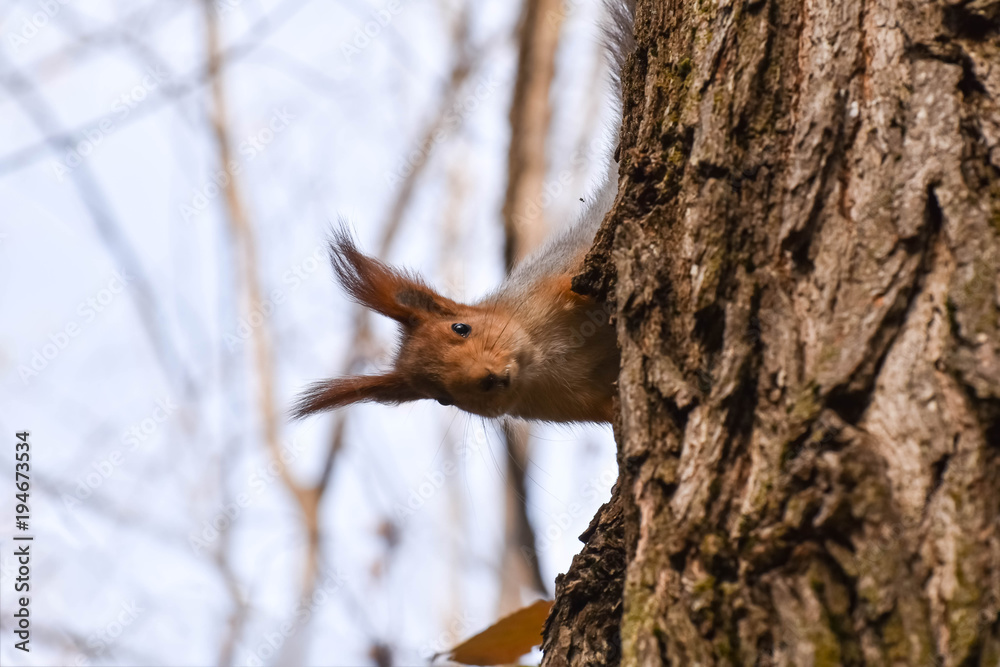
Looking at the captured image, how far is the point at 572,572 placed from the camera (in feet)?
6.95

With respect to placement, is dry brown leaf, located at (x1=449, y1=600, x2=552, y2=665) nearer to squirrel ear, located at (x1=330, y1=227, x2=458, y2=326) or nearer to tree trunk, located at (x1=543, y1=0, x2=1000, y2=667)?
tree trunk, located at (x1=543, y1=0, x2=1000, y2=667)

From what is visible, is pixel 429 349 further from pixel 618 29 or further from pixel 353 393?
pixel 618 29

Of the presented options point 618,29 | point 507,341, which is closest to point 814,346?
point 507,341

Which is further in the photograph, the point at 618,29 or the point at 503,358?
the point at 618,29

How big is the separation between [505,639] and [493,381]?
130 centimetres

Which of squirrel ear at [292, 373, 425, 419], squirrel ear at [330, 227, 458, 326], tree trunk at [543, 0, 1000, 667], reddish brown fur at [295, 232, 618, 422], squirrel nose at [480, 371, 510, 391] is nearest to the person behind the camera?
tree trunk at [543, 0, 1000, 667]

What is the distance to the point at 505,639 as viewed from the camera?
242cm

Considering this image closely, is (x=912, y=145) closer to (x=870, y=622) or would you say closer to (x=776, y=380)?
(x=776, y=380)

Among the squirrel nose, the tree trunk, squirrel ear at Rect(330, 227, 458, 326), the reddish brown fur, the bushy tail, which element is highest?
the bushy tail

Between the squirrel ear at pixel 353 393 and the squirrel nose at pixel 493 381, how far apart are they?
1.35 ft

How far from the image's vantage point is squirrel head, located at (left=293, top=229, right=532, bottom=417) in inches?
143

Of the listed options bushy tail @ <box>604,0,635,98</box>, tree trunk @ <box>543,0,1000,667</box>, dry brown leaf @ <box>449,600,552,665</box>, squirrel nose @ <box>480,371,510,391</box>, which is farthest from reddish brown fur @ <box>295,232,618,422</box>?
tree trunk @ <box>543,0,1000,667</box>

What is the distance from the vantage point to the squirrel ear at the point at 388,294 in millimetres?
3928

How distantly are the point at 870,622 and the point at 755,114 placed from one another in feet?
3.26
